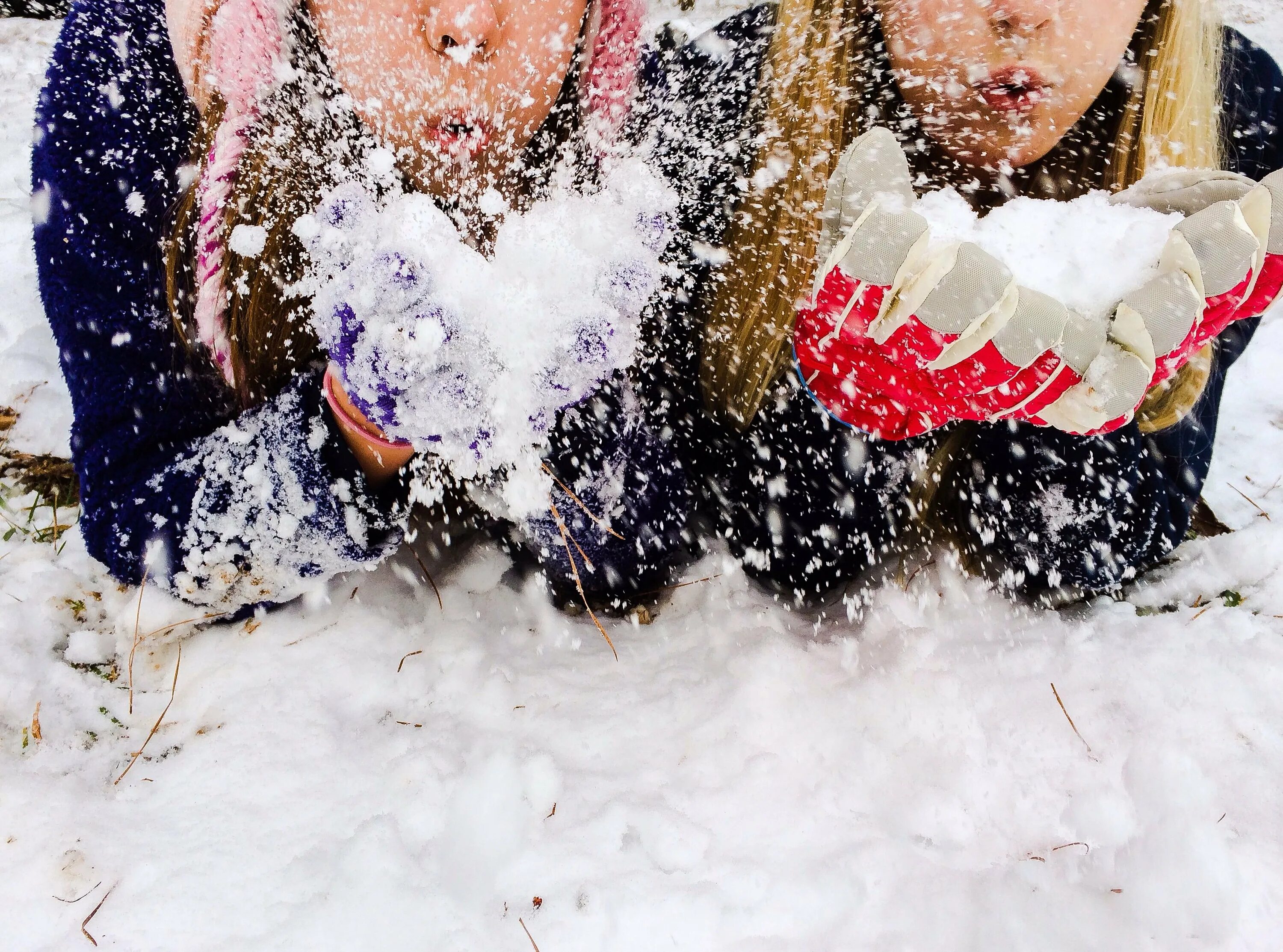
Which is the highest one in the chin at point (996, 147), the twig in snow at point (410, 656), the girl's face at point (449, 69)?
the chin at point (996, 147)

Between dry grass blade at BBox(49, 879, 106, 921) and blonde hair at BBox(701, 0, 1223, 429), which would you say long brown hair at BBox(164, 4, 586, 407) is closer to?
blonde hair at BBox(701, 0, 1223, 429)

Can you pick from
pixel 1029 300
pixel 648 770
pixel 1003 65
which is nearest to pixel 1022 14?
pixel 1003 65

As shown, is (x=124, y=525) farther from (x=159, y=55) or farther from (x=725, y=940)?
(x=725, y=940)

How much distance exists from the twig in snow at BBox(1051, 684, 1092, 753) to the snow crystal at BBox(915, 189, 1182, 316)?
77 cm

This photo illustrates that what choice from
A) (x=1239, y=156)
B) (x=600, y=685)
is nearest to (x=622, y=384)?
(x=600, y=685)

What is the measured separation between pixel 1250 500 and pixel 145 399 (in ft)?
9.31

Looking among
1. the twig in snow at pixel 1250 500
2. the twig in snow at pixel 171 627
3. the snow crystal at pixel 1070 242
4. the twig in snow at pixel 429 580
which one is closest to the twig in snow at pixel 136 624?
the twig in snow at pixel 171 627

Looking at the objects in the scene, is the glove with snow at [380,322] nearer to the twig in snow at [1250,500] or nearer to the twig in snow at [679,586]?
the twig in snow at [679,586]

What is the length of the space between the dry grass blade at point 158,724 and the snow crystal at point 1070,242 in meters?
1.66

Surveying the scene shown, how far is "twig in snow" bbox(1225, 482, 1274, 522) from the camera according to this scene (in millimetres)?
1813

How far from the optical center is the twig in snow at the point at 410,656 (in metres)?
1.43

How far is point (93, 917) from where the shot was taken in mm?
979

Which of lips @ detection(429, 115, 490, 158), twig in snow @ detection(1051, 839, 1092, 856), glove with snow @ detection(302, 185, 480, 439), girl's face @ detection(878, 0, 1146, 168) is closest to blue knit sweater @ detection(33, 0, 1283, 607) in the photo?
glove with snow @ detection(302, 185, 480, 439)

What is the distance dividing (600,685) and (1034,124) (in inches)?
57.3
